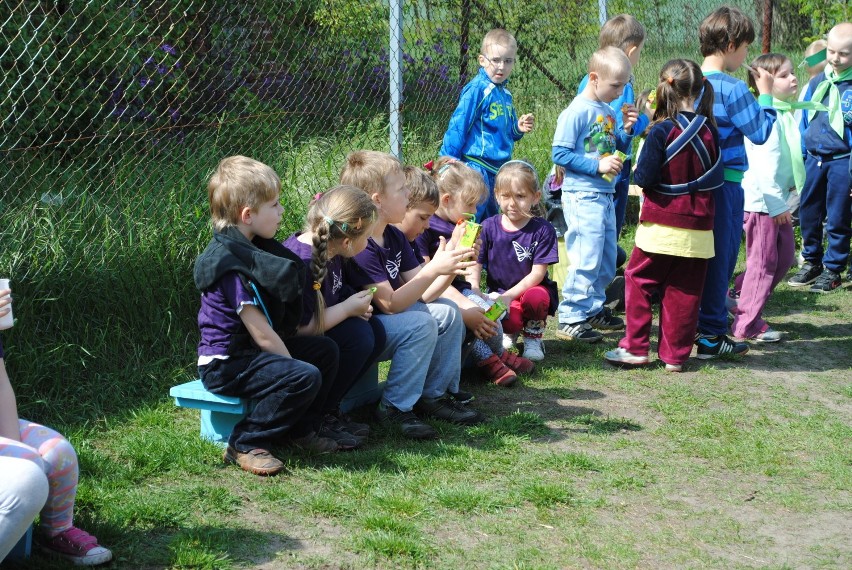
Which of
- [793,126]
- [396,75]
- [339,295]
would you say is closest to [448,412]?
[339,295]

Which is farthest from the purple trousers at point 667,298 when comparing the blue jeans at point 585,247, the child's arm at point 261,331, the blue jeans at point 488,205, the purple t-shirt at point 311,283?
the child's arm at point 261,331

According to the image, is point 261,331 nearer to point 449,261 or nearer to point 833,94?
point 449,261

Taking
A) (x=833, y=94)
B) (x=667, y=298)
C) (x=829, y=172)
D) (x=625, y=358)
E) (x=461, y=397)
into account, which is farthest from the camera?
(x=829, y=172)

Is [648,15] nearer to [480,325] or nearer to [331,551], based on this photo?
[480,325]

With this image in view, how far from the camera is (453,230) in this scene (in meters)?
5.08

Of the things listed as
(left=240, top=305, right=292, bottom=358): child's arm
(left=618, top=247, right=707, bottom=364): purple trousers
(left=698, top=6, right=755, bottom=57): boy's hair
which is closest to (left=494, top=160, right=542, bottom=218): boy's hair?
(left=618, top=247, right=707, bottom=364): purple trousers

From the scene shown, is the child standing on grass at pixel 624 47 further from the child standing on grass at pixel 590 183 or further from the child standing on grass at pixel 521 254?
the child standing on grass at pixel 521 254

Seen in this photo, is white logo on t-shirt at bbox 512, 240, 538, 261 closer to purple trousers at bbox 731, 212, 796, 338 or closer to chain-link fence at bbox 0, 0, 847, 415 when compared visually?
chain-link fence at bbox 0, 0, 847, 415

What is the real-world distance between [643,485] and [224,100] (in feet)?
12.8

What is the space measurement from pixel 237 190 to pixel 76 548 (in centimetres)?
144

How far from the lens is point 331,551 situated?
3.16 m

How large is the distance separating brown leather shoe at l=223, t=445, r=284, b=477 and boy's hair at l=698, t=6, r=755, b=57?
139 inches

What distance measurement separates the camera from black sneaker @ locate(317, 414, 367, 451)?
4.02 metres

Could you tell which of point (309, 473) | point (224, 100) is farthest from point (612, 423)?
point (224, 100)
